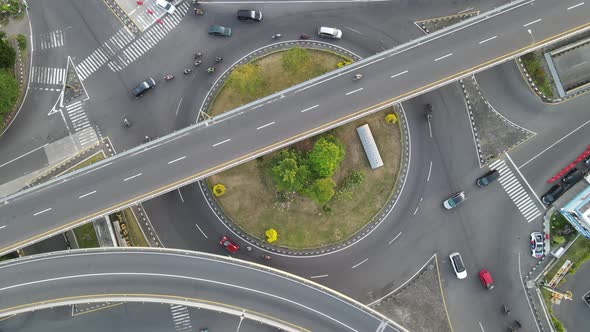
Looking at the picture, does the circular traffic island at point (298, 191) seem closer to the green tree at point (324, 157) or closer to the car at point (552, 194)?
the green tree at point (324, 157)

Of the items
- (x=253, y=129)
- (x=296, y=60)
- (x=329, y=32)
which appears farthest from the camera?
(x=329, y=32)

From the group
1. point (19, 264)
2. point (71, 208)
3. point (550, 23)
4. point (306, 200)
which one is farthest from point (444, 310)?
point (19, 264)

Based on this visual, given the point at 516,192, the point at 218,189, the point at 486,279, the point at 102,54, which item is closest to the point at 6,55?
the point at 102,54

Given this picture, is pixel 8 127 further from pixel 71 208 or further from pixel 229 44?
pixel 229 44

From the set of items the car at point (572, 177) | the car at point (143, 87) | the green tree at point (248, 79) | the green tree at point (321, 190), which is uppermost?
the car at point (143, 87)

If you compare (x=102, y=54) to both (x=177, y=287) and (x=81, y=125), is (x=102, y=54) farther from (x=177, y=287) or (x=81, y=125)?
(x=177, y=287)

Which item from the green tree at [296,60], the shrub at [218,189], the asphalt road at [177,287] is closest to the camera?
the asphalt road at [177,287]

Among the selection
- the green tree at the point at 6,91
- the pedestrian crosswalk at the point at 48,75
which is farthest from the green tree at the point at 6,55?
the pedestrian crosswalk at the point at 48,75
